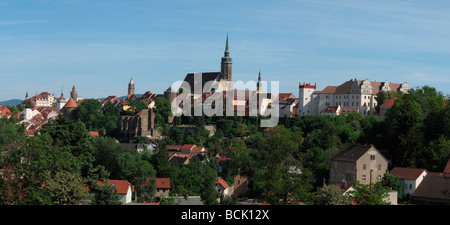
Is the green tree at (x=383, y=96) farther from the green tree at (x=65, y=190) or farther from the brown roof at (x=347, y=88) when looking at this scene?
the green tree at (x=65, y=190)

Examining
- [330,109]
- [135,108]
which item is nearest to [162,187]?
[330,109]

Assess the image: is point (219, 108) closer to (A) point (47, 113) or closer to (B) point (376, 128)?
(B) point (376, 128)

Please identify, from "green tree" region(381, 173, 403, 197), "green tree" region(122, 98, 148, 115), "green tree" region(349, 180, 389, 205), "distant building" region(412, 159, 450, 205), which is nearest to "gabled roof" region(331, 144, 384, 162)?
"green tree" region(381, 173, 403, 197)

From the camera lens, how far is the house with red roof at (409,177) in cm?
4233

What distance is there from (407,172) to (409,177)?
0.96m

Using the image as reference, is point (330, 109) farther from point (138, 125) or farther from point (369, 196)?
point (369, 196)

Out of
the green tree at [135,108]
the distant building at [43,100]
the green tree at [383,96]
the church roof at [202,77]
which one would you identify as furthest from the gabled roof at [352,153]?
the distant building at [43,100]

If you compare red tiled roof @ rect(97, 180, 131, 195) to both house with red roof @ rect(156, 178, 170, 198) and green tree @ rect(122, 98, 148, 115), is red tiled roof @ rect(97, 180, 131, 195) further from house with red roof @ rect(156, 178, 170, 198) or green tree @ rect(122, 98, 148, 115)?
green tree @ rect(122, 98, 148, 115)

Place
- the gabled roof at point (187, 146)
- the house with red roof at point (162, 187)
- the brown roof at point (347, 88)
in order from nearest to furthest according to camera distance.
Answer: the house with red roof at point (162, 187), the gabled roof at point (187, 146), the brown roof at point (347, 88)

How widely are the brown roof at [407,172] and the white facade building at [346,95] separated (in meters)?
38.0

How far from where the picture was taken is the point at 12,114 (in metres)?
128
